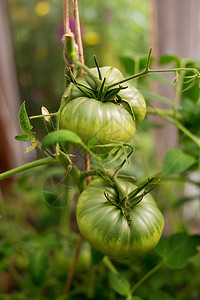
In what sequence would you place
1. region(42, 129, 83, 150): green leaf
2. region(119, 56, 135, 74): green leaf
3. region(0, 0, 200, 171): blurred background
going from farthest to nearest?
region(0, 0, 200, 171): blurred background, region(119, 56, 135, 74): green leaf, region(42, 129, 83, 150): green leaf

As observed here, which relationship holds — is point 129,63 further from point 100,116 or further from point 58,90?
point 100,116

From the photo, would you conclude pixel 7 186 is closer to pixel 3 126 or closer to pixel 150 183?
pixel 3 126

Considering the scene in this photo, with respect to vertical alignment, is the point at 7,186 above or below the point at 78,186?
below

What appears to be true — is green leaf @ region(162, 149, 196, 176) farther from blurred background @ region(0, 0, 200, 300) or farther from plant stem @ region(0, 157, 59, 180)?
plant stem @ region(0, 157, 59, 180)

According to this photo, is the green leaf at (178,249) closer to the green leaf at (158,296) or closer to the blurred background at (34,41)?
the green leaf at (158,296)

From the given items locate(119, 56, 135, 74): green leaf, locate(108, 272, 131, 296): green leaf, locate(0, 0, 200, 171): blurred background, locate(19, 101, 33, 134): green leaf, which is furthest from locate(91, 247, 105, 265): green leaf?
locate(0, 0, 200, 171): blurred background

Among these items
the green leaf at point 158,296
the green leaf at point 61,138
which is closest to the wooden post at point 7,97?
the green leaf at point 158,296

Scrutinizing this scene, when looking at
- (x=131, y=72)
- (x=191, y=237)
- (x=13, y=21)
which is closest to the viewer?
(x=191, y=237)

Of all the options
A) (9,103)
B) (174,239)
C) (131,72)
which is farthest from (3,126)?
(174,239)
